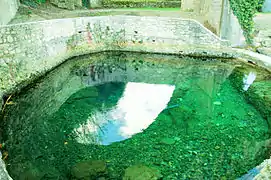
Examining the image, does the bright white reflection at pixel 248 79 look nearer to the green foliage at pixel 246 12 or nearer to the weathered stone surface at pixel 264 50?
the weathered stone surface at pixel 264 50

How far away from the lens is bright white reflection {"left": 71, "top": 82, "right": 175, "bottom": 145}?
8289 mm

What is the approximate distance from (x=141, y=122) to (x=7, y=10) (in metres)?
9.16

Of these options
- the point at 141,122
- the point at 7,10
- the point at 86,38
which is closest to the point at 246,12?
the point at 141,122

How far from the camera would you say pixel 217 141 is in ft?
25.8

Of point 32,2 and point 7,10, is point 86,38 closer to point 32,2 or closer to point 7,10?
point 7,10

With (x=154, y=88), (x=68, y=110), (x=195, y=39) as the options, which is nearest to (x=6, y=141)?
(x=68, y=110)

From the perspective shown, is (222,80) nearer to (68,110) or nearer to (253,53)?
(253,53)

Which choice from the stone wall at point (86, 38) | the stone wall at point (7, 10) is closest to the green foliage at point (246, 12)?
the stone wall at point (86, 38)

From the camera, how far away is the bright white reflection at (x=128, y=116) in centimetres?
829

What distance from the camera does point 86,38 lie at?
14.4m

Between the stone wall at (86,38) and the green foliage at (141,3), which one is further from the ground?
the green foliage at (141,3)

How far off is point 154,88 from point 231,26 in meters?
5.05

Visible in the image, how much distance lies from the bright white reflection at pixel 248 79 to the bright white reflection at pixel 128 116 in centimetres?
Answer: 277

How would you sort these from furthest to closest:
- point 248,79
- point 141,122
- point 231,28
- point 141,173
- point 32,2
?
point 32,2 < point 231,28 < point 248,79 < point 141,122 < point 141,173
